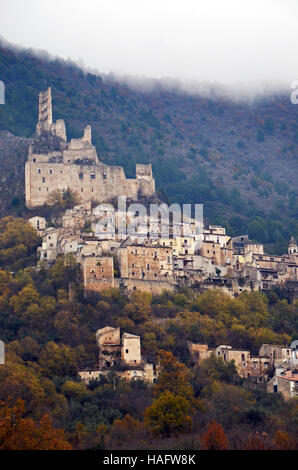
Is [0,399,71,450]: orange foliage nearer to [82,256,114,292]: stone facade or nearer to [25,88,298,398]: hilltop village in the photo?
[25,88,298,398]: hilltop village

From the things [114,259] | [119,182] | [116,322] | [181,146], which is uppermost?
[181,146]

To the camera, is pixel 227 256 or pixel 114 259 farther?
pixel 227 256

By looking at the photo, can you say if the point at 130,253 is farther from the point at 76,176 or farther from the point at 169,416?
the point at 169,416

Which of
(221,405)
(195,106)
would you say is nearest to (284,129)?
(195,106)

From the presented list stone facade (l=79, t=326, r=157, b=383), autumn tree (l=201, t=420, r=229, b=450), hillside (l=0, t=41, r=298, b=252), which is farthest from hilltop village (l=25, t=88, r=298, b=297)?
autumn tree (l=201, t=420, r=229, b=450)

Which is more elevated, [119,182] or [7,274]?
[119,182]

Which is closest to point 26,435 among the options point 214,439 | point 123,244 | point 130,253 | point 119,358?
point 214,439

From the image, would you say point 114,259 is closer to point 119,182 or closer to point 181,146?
point 119,182
